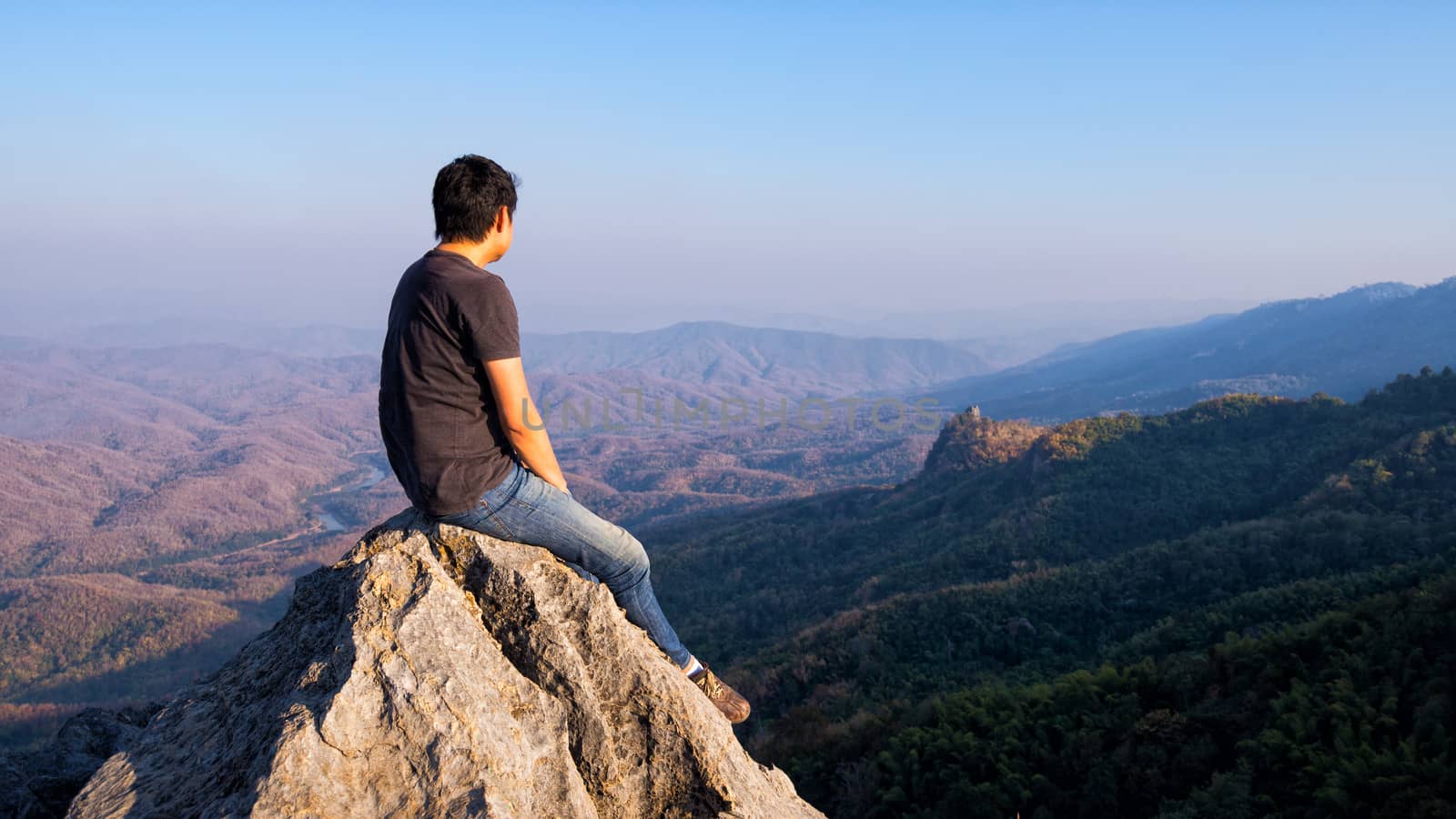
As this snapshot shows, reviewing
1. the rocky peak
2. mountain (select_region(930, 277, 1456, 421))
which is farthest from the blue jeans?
mountain (select_region(930, 277, 1456, 421))

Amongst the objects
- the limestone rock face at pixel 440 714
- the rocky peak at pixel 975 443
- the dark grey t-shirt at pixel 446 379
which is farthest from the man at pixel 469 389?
the rocky peak at pixel 975 443

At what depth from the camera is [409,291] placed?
4762mm

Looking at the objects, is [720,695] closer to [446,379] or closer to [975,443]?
[446,379]

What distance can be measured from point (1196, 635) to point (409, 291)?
819 inches

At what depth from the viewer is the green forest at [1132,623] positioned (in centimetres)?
1277

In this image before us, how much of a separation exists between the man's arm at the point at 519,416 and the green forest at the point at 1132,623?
1123 centimetres

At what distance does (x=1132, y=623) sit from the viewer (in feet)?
80.3

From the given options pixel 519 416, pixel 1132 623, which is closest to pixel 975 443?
pixel 1132 623

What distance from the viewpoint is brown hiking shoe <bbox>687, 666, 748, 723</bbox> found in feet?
20.3

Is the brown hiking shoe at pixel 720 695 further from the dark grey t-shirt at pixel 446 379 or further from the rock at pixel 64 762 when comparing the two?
the rock at pixel 64 762

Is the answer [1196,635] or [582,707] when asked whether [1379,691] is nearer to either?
[1196,635]

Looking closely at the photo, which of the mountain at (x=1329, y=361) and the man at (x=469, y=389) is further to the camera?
the mountain at (x=1329, y=361)

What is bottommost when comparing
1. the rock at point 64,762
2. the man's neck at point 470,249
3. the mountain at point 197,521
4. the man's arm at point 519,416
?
the mountain at point 197,521

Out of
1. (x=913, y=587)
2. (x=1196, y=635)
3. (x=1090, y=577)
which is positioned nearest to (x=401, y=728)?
(x=1196, y=635)
